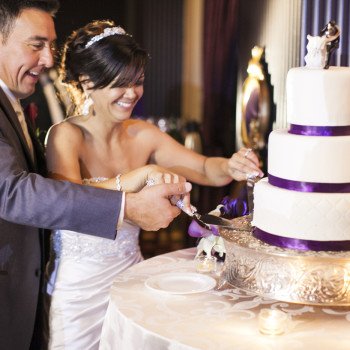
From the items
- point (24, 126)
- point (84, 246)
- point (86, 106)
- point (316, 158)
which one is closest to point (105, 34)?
point (86, 106)

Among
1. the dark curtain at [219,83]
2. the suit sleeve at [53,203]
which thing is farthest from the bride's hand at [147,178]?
the dark curtain at [219,83]

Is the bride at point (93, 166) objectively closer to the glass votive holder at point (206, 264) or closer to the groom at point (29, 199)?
the groom at point (29, 199)

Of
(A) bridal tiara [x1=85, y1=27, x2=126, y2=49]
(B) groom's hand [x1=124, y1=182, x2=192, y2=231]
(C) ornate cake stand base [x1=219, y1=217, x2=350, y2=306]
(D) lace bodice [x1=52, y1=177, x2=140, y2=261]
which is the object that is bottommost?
(D) lace bodice [x1=52, y1=177, x2=140, y2=261]

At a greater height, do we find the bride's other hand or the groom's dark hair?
the groom's dark hair

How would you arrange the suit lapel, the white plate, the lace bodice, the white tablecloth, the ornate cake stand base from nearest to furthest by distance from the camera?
the white tablecloth < the ornate cake stand base < the white plate < the suit lapel < the lace bodice

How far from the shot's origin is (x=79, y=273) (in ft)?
8.86

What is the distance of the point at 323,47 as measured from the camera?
1.90 metres

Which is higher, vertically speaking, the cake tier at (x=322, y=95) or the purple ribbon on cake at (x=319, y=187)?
the cake tier at (x=322, y=95)

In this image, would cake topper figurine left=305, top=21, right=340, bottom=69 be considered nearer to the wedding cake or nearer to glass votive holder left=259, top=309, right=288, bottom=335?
the wedding cake

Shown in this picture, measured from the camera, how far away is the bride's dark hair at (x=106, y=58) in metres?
2.73

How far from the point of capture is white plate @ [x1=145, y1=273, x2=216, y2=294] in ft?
6.66

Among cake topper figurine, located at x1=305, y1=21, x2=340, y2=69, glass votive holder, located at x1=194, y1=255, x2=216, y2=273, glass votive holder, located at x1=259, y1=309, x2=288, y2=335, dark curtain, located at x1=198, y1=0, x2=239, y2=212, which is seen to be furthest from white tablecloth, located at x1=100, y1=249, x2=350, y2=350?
dark curtain, located at x1=198, y1=0, x2=239, y2=212

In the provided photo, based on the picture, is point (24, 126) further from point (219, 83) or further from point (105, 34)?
point (219, 83)

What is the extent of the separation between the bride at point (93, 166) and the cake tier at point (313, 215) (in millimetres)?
715
